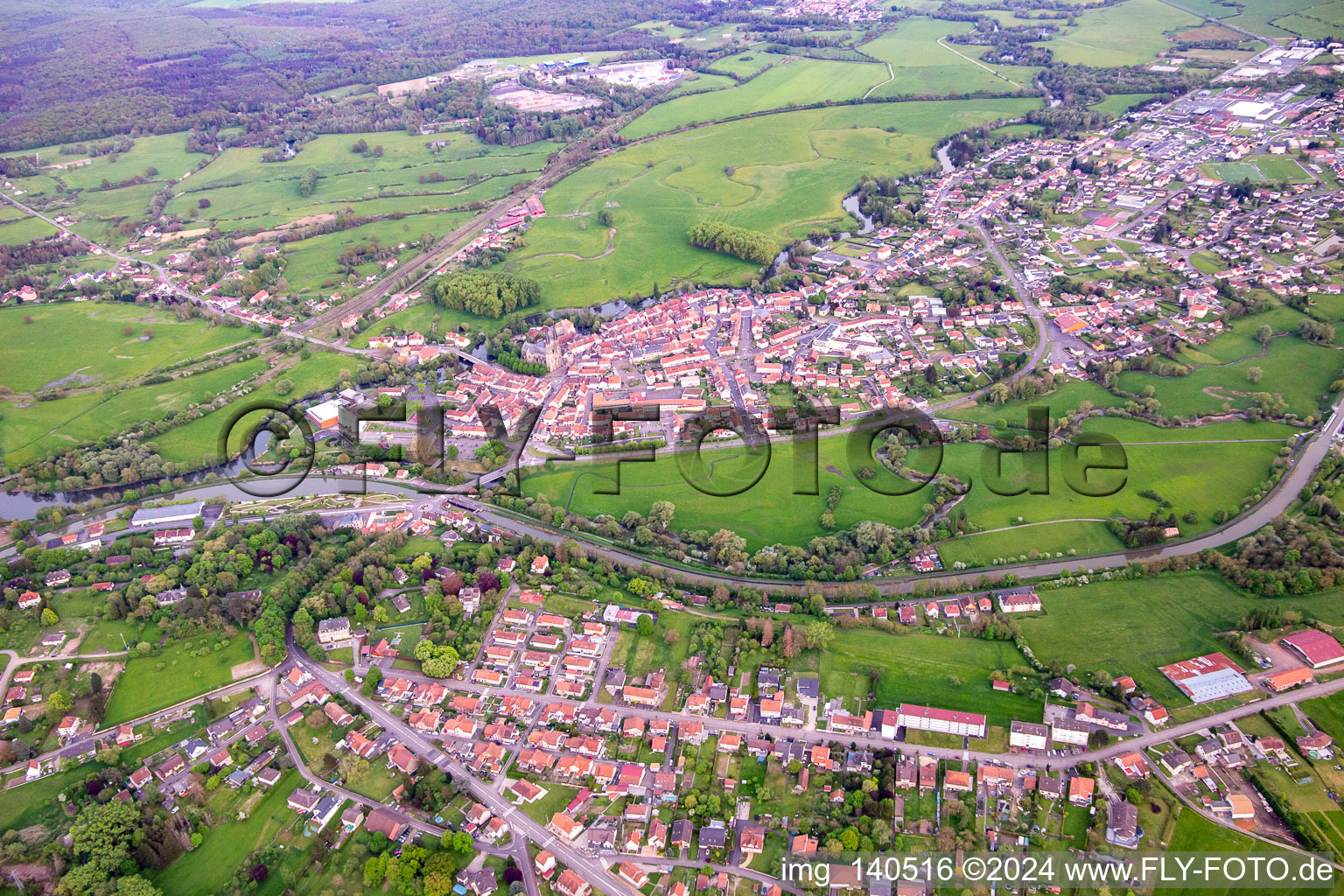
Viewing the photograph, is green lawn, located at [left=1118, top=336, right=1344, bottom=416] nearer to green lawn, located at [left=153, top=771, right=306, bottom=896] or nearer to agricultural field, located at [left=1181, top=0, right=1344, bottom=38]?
green lawn, located at [left=153, top=771, right=306, bottom=896]

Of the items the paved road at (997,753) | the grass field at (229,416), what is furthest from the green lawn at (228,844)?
the grass field at (229,416)

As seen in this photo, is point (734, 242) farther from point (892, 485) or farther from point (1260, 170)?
point (1260, 170)

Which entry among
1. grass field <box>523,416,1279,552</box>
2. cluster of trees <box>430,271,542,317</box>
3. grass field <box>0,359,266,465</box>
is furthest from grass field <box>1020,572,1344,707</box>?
grass field <box>0,359,266,465</box>

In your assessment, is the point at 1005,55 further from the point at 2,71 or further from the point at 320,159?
the point at 2,71

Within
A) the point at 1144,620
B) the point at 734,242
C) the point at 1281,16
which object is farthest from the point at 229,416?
the point at 1281,16

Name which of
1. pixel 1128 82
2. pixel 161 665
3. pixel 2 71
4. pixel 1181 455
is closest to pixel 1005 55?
pixel 1128 82

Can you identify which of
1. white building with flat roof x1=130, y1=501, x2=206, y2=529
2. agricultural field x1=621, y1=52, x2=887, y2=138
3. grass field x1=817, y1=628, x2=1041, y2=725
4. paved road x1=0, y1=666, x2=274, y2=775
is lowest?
grass field x1=817, y1=628, x2=1041, y2=725

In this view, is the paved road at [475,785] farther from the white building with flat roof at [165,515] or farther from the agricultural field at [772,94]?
the agricultural field at [772,94]
